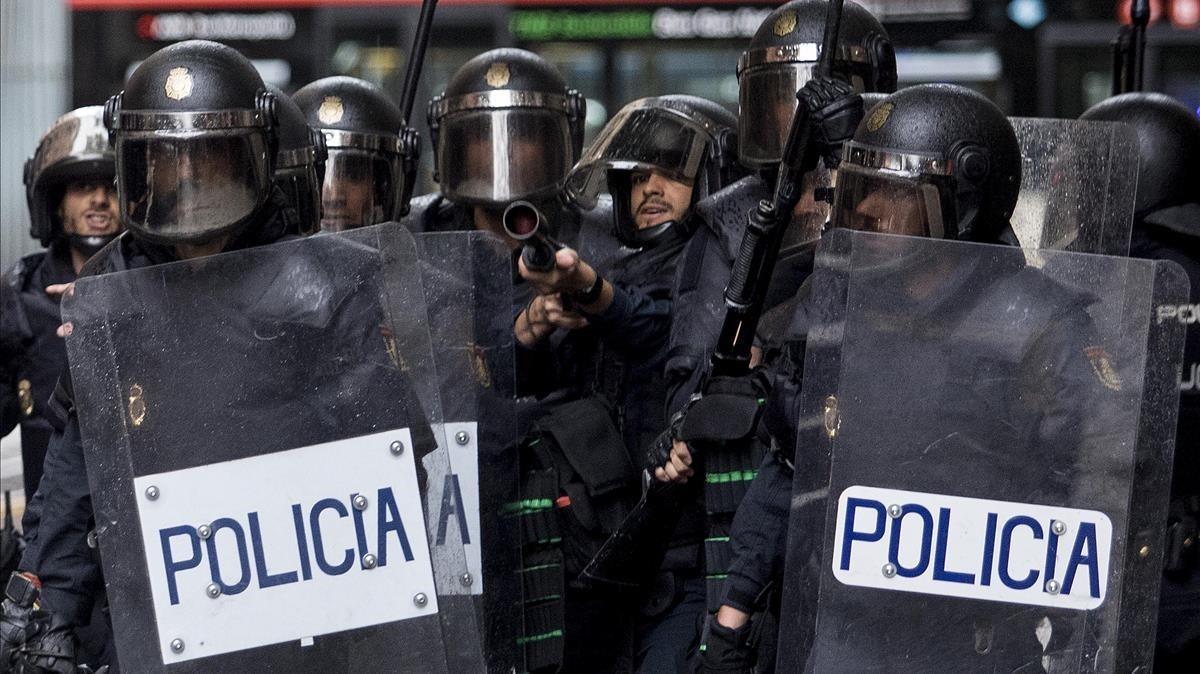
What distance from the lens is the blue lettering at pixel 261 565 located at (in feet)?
9.75

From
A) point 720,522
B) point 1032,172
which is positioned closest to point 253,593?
point 720,522

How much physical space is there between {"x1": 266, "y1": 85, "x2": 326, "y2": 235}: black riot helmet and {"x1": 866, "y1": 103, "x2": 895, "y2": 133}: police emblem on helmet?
1.34 meters

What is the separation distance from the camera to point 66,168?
514cm

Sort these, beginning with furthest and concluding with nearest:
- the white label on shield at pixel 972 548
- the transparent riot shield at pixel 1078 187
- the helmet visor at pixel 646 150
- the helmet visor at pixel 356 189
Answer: the helmet visor at pixel 356 189 → the helmet visor at pixel 646 150 → the transparent riot shield at pixel 1078 187 → the white label on shield at pixel 972 548

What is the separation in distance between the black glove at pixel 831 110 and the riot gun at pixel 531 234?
2.00ft

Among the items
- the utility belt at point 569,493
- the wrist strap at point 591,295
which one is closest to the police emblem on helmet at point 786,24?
the wrist strap at point 591,295

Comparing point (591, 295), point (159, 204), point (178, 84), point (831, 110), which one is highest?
point (178, 84)

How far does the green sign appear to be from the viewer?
9.89m

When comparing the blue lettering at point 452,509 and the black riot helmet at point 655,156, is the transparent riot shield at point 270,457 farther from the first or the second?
the black riot helmet at point 655,156

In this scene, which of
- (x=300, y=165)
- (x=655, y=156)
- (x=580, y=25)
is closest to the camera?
(x=300, y=165)

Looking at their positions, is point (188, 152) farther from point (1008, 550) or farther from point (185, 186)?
point (1008, 550)

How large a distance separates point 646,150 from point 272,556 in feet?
6.64

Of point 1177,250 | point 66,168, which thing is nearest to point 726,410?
point 1177,250

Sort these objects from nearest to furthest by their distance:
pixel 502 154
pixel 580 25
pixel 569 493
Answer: pixel 569 493
pixel 502 154
pixel 580 25
